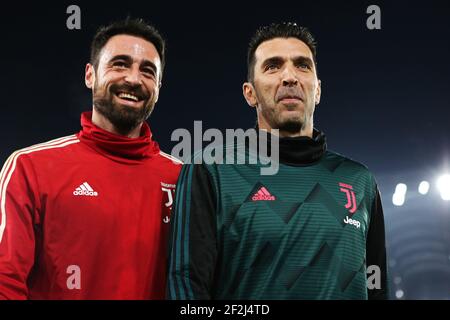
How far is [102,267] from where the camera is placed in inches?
107

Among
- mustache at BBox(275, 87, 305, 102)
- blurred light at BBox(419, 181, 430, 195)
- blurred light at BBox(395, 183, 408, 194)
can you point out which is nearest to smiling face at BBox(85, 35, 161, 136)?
mustache at BBox(275, 87, 305, 102)

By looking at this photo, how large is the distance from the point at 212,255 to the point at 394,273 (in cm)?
2239

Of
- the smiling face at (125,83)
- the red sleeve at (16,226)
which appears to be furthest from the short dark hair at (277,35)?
the red sleeve at (16,226)

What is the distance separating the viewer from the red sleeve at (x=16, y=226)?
8.40 ft

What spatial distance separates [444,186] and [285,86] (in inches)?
604

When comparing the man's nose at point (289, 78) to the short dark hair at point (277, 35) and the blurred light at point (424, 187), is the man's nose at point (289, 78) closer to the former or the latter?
the short dark hair at point (277, 35)

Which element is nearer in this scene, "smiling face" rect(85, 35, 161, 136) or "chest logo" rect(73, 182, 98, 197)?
"chest logo" rect(73, 182, 98, 197)

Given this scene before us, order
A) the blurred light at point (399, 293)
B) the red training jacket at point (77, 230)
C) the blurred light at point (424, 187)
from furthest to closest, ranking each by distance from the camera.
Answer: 1. the blurred light at point (399, 293)
2. the blurred light at point (424, 187)
3. the red training jacket at point (77, 230)

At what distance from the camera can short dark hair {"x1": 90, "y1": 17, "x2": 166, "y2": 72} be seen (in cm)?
329

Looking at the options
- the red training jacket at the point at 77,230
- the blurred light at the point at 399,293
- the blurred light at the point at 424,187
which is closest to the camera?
the red training jacket at the point at 77,230

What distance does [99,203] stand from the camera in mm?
2828

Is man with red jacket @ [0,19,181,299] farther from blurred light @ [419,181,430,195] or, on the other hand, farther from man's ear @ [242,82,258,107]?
blurred light @ [419,181,430,195]

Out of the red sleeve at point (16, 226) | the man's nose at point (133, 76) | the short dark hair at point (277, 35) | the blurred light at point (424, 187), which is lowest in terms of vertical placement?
the red sleeve at point (16, 226)

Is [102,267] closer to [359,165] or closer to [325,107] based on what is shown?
[359,165]
